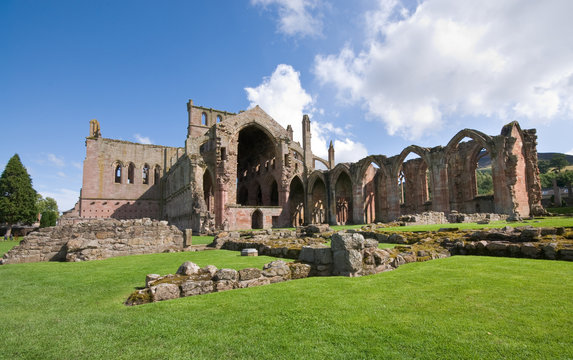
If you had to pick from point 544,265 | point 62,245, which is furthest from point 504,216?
point 62,245

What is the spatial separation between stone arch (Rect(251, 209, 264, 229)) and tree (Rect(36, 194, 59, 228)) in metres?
32.5

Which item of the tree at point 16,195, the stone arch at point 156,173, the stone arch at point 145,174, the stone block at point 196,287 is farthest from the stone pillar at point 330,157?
the tree at point 16,195

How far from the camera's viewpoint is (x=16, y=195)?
127 feet

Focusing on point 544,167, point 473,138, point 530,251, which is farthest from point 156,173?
point 544,167

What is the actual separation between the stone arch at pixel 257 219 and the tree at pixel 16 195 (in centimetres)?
3066

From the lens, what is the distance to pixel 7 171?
3916cm

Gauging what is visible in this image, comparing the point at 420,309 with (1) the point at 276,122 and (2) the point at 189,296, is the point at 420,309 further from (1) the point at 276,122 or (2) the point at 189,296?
(1) the point at 276,122

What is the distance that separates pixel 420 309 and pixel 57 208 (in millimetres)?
84885

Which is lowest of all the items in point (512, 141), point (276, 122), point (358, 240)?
point (358, 240)

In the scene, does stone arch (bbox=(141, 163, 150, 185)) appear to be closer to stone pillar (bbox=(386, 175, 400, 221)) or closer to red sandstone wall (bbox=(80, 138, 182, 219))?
red sandstone wall (bbox=(80, 138, 182, 219))

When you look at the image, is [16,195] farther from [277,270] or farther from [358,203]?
[277,270]

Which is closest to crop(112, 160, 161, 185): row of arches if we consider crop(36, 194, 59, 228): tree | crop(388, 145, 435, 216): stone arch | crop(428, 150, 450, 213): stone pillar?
crop(36, 194, 59, 228): tree

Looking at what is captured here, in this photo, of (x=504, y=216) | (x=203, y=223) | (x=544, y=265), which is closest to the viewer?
(x=544, y=265)

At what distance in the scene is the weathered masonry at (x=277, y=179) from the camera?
25672 millimetres
